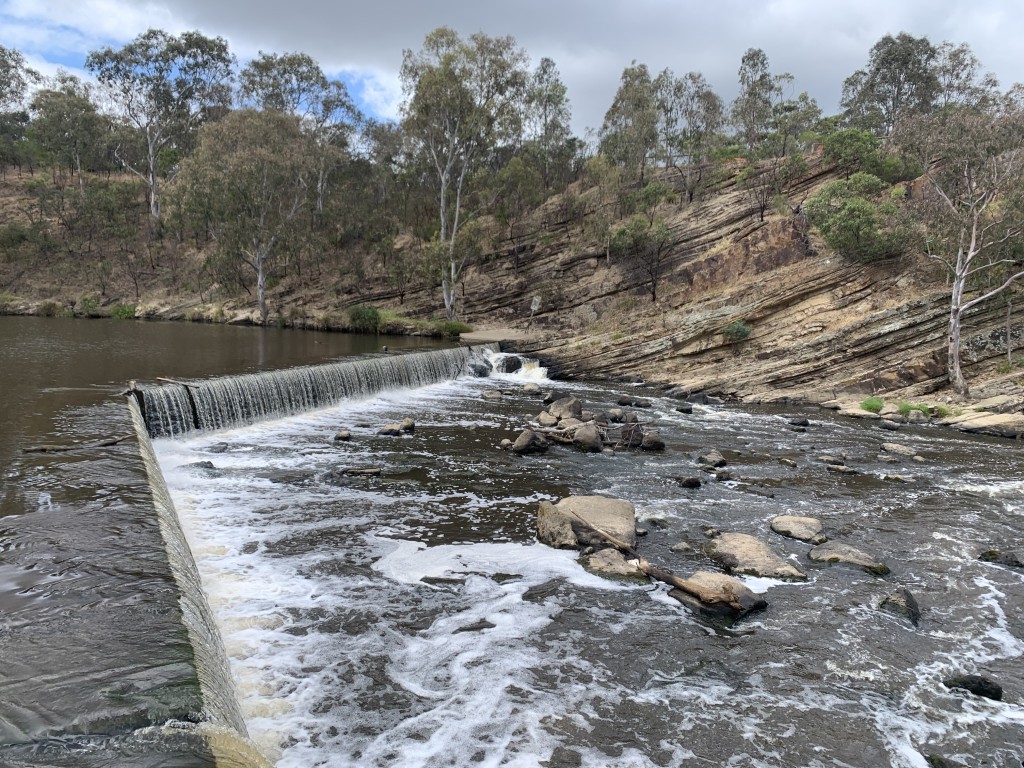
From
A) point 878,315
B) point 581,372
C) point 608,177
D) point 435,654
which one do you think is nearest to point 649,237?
point 608,177

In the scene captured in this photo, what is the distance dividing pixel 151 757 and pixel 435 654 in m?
3.03

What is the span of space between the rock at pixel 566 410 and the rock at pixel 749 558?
349 inches

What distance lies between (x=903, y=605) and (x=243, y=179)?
37478 millimetres

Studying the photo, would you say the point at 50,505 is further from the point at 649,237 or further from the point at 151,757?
the point at 649,237

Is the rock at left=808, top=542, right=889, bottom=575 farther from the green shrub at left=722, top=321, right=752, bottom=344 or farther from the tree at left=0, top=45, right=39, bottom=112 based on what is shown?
the tree at left=0, top=45, right=39, bottom=112

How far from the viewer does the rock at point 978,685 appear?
5570 millimetres

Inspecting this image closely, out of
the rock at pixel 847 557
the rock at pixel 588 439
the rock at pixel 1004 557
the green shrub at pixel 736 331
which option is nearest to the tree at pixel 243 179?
the green shrub at pixel 736 331

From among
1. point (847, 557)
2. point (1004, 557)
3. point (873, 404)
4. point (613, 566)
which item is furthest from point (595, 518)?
point (873, 404)

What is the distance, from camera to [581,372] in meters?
28.5

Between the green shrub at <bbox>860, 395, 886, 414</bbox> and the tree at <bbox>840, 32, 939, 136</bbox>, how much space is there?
3184 cm

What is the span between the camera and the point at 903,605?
7090 millimetres

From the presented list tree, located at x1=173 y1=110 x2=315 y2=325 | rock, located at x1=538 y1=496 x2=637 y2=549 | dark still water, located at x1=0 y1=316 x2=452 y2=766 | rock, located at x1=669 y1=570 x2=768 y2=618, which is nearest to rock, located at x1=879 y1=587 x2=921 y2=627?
rock, located at x1=669 y1=570 x2=768 y2=618

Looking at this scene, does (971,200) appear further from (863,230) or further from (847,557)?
(847,557)

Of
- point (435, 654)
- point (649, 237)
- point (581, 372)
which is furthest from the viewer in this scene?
point (649, 237)
